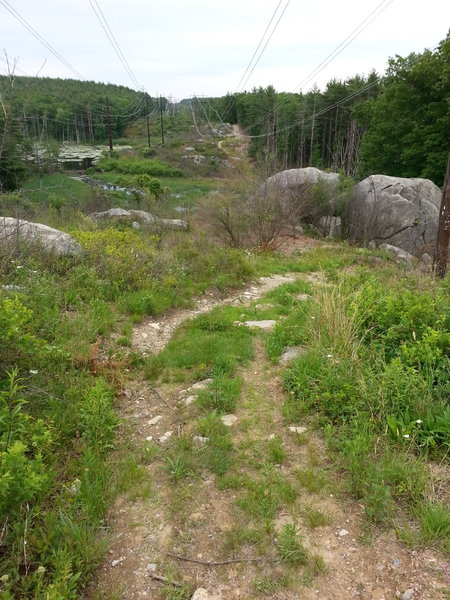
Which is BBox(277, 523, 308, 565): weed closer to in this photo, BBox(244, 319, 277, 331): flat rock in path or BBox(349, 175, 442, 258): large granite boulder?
BBox(244, 319, 277, 331): flat rock in path

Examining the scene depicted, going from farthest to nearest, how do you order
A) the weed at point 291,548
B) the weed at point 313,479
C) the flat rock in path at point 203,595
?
the weed at point 313,479
the weed at point 291,548
the flat rock in path at point 203,595

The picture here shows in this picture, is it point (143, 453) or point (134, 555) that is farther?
point (143, 453)

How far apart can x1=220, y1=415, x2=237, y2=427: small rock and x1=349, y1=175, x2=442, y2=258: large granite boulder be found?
13423 mm

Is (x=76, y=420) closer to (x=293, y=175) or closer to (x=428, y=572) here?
(x=428, y=572)

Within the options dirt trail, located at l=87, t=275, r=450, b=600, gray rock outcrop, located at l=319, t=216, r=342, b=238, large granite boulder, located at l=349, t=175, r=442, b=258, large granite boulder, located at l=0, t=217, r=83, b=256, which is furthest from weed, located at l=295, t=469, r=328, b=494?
gray rock outcrop, located at l=319, t=216, r=342, b=238

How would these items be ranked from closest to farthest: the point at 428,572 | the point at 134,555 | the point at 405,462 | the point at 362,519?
1. the point at 428,572
2. the point at 134,555
3. the point at 362,519
4. the point at 405,462

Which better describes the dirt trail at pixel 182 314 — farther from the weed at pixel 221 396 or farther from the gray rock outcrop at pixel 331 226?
the gray rock outcrop at pixel 331 226

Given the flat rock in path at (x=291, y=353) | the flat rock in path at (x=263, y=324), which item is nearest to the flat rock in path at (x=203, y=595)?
the flat rock in path at (x=291, y=353)

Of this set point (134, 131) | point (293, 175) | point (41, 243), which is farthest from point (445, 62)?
point (134, 131)

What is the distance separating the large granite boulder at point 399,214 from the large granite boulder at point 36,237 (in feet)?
39.4

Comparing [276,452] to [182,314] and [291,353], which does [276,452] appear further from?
[182,314]

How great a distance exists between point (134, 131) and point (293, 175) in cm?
8033

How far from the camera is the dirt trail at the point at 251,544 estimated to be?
6.95 ft

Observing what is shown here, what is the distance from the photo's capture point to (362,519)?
2512 millimetres
